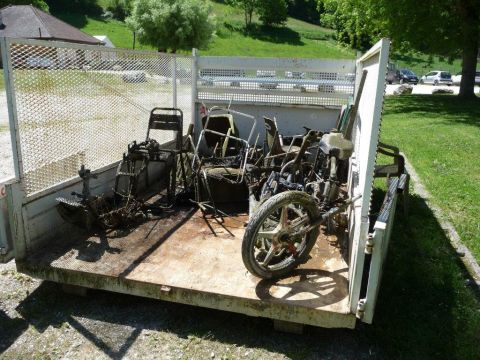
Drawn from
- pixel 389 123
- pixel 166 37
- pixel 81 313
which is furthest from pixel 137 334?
pixel 166 37

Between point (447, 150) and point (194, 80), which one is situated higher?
point (194, 80)

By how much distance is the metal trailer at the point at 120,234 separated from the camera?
294 cm

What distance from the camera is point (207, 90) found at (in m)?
6.79

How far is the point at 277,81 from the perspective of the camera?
6.54 m

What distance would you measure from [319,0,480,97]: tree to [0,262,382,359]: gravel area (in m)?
15.1

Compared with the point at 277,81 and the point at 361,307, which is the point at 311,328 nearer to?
the point at 361,307

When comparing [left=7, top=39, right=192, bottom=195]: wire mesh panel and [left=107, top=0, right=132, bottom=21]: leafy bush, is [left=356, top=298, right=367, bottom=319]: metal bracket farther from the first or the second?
[left=107, top=0, right=132, bottom=21]: leafy bush

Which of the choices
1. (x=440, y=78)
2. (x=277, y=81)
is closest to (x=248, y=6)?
(x=440, y=78)

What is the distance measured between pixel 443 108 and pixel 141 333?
15.6 meters

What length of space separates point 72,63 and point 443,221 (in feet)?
14.5

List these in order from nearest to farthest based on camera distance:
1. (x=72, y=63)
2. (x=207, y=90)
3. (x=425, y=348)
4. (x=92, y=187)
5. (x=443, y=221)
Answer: (x=425, y=348), (x=72, y=63), (x=92, y=187), (x=443, y=221), (x=207, y=90)

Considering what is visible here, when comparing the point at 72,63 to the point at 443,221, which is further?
the point at 443,221

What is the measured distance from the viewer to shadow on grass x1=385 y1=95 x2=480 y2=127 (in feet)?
44.2

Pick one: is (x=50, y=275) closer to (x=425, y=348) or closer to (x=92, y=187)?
(x=92, y=187)
